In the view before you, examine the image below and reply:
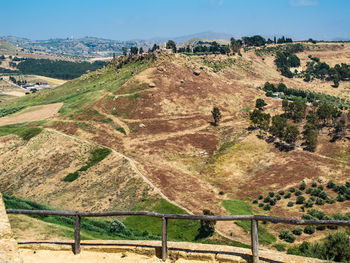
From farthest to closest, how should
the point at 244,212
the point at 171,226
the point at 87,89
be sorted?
the point at 87,89 → the point at 244,212 → the point at 171,226

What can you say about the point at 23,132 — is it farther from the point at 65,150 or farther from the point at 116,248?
the point at 116,248

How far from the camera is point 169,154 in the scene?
7112cm

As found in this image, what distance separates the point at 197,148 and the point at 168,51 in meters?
58.1

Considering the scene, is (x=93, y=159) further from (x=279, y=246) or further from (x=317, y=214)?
(x=317, y=214)

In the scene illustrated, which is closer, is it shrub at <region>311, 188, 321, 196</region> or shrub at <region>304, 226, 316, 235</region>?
shrub at <region>304, 226, 316, 235</region>

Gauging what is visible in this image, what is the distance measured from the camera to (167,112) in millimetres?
91375

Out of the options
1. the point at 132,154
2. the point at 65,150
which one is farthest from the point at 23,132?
the point at 132,154

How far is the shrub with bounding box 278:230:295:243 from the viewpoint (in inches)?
1531

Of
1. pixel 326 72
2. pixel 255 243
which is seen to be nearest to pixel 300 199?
pixel 255 243

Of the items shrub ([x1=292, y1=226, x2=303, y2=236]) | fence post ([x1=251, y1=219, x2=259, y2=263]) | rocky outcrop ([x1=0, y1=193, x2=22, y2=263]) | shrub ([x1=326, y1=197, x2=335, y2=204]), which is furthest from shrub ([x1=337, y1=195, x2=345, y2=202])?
rocky outcrop ([x1=0, y1=193, x2=22, y2=263])

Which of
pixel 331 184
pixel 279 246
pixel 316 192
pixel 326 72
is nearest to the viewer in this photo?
pixel 279 246

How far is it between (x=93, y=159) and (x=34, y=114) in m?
44.4

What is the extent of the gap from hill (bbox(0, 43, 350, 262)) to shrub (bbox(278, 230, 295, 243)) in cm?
95

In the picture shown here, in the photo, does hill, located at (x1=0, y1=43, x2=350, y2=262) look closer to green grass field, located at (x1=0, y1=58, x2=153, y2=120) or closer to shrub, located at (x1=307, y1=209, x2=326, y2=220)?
shrub, located at (x1=307, y1=209, x2=326, y2=220)
